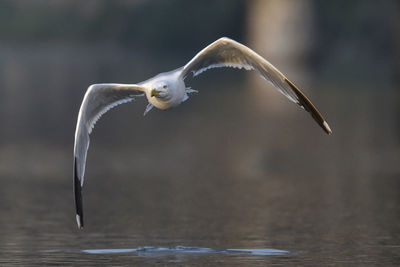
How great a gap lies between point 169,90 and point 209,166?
7.86 m

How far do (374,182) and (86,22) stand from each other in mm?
46439

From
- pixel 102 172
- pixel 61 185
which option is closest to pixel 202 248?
pixel 61 185

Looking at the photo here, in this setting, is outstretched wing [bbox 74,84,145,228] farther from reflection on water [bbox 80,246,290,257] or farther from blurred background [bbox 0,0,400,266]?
blurred background [bbox 0,0,400,266]

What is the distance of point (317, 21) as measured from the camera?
187ft

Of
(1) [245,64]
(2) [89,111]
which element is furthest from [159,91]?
(1) [245,64]

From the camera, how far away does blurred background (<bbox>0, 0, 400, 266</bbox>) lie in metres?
13.5

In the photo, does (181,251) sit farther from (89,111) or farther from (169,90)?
(89,111)

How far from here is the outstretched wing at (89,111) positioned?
13047 millimetres

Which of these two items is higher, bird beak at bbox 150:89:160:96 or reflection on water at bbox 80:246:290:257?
bird beak at bbox 150:89:160:96

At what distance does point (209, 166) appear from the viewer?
20578 mm

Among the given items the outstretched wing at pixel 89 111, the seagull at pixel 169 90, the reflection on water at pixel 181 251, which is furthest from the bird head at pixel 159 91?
the reflection on water at pixel 181 251

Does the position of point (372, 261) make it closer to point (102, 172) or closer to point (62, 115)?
point (102, 172)

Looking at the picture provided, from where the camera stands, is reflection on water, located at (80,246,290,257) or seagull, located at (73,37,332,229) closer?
reflection on water, located at (80,246,290,257)

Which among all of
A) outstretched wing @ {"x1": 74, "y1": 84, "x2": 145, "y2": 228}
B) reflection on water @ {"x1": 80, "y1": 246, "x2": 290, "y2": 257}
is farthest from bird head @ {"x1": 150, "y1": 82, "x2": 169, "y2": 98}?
reflection on water @ {"x1": 80, "y1": 246, "x2": 290, "y2": 257}
